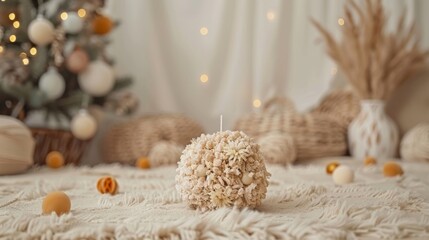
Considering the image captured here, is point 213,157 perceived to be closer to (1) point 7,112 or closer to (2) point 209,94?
(1) point 7,112

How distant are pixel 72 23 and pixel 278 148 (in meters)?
0.86

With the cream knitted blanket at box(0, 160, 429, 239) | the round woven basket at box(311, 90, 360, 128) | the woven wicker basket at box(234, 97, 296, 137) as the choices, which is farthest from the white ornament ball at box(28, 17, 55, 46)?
the round woven basket at box(311, 90, 360, 128)

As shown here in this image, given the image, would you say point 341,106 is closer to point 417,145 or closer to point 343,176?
point 417,145

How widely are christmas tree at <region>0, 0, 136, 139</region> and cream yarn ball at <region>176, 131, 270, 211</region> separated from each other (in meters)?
1.11

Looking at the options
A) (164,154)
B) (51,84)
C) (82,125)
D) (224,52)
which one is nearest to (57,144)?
(82,125)

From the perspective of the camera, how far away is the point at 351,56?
2.14 metres

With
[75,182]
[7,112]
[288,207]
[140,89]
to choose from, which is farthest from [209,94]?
[288,207]

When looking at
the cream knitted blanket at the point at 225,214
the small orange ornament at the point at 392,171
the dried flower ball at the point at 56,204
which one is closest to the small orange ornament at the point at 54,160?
the cream knitted blanket at the point at 225,214

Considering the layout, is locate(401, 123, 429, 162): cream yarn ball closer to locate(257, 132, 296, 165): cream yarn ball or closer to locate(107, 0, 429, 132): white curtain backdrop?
locate(257, 132, 296, 165): cream yarn ball

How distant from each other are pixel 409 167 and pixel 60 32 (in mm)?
1293

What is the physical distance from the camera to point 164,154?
6.33ft

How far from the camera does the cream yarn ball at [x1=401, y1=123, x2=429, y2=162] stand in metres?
1.91

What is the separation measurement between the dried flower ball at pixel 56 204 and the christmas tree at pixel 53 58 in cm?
100

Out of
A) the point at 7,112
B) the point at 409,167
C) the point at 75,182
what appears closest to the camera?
the point at 75,182
